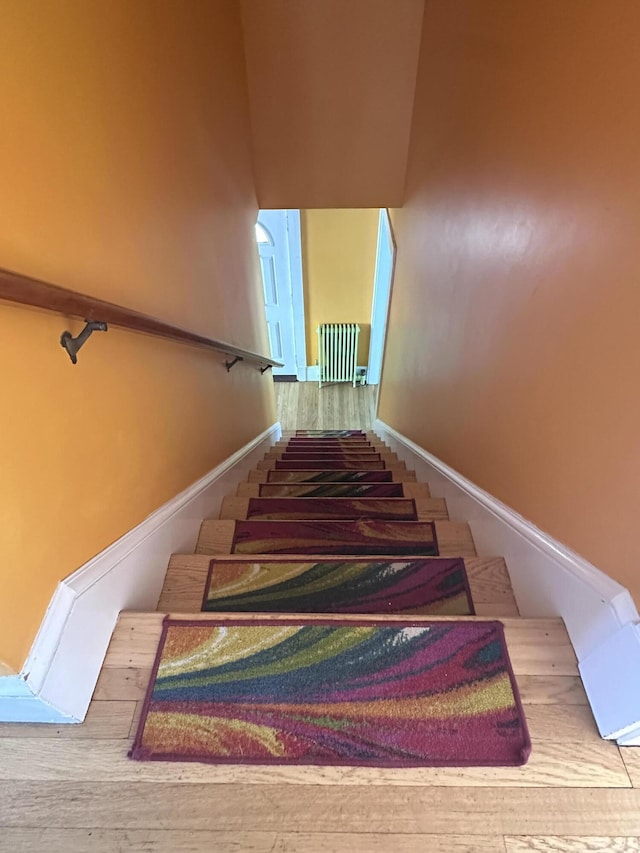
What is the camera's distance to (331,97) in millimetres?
2971

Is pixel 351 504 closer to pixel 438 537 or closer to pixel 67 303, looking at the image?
pixel 438 537

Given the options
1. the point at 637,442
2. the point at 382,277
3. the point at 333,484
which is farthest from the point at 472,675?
the point at 382,277

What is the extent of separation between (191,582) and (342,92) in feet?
10.1

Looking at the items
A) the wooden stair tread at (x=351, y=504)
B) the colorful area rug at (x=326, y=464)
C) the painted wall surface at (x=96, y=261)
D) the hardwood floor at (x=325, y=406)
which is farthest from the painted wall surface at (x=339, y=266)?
the wooden stair tread at (x=351, y=504)

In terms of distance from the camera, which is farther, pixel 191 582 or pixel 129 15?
A: pixel 191 582

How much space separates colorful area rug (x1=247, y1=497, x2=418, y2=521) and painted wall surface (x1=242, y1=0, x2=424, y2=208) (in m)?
2.56

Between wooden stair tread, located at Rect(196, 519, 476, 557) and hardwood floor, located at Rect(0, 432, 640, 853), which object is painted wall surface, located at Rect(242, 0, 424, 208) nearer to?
wooden stair tread, located at Rect(196, 519, 476, 557)

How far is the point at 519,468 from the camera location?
1309 mm

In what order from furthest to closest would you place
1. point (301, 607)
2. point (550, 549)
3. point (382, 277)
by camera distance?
point (382, 277), point (301, 607), point (550, 549)

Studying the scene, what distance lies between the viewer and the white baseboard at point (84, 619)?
0.84 metres

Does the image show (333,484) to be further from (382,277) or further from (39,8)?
(382,277)

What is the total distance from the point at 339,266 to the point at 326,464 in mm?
2790

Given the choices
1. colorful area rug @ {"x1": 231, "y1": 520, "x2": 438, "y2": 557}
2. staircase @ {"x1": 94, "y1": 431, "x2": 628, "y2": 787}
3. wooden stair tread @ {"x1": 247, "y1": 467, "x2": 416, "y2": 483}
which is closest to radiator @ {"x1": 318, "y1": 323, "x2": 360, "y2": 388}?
wooden stair tread @ {"x1": 247, "y1": 467, "x2": 416, "y2": 483}

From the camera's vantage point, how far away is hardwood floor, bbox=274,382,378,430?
585 cm
